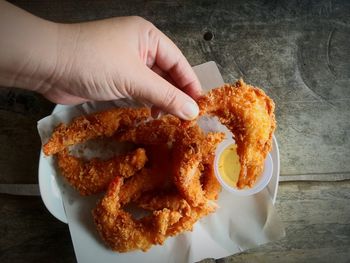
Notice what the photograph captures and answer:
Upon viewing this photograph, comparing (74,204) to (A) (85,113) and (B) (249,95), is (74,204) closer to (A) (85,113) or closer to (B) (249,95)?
(A) (85,113)

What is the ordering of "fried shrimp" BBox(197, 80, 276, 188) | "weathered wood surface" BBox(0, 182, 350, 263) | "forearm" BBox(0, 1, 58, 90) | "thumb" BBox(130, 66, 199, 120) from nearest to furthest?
1. "forearm" BBox(0, 1, 58, 90)
2. "thumb" BBox(130, 66, 199, 120)
3. "fried shrimp" BBox(197, 80, 276, 188)
4. "weathered wood surface" BBox(0, 182, 350, 263)

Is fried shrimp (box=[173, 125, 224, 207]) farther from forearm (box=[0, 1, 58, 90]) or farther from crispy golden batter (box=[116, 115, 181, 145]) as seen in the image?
forearm (box=[0, 1, 58, 90])

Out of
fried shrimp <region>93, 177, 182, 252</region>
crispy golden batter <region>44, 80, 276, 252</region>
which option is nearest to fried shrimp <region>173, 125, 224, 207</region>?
crispy golden batter <region>44, 80, 276, 252</region>

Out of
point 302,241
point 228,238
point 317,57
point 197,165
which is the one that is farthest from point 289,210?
point 317,57

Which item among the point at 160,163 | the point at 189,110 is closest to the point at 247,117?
the point at 189,110

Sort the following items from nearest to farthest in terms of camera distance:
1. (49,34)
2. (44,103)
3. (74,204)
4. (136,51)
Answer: (49,34)
(136,51)
(74,204)
(44,103)

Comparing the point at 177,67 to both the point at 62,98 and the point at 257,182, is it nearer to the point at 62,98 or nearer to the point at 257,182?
the point at 62,98
